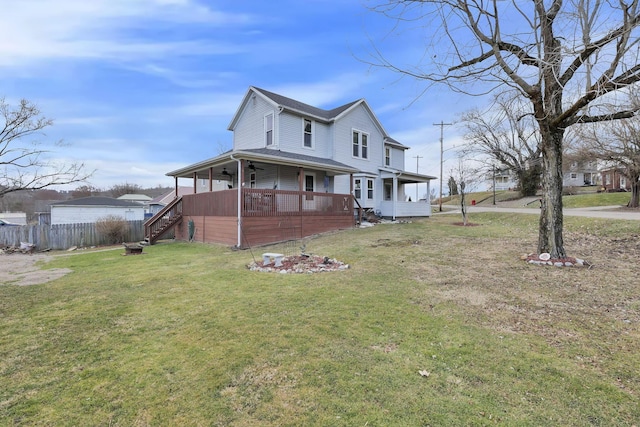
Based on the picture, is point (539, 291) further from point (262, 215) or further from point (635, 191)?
point (635, 191)

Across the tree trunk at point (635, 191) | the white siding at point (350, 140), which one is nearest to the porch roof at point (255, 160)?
the white siding at point (350, 140)

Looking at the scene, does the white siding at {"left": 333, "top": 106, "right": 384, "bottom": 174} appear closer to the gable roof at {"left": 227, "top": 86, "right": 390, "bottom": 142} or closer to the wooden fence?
the gable roof at {"left": 227, "top": 86, "right": 390, "bottom": 142}

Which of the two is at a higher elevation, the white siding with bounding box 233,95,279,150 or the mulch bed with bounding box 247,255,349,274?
the white siding with bounding box 233,95,279,150

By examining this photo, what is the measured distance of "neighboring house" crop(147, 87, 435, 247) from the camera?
1258 cm

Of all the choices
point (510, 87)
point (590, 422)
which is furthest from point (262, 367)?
point (510, 87)

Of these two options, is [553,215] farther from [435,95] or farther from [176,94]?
[176,94]

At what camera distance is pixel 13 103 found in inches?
504

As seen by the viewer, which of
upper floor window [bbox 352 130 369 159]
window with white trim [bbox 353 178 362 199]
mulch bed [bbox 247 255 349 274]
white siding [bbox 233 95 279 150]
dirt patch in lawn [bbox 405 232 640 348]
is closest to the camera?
dirt patch in lawn [bbox 405 232 640 348]

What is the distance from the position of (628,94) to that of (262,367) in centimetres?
795

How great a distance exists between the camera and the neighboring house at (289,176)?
12578mm

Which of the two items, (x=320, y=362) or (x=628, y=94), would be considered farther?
(x=628, y=94)

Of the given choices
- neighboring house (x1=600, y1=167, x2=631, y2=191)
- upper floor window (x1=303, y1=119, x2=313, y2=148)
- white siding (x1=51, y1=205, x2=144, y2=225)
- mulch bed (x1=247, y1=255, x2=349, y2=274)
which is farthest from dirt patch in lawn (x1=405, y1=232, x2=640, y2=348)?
neighboring house (x1=600, y1=167, x2=631, y2=191)

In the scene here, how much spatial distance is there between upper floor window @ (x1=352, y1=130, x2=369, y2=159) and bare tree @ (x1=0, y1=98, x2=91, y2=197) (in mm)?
14745

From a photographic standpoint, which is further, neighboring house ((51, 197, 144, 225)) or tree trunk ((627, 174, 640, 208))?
neighboring house ((51, 197, 144, 225))
